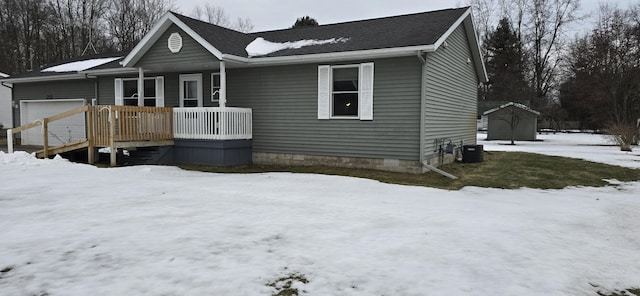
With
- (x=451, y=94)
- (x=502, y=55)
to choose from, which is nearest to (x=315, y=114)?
(x=451, y=94)

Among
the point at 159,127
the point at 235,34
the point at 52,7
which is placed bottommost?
the point at 159,127

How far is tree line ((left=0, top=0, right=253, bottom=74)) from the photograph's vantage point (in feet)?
109

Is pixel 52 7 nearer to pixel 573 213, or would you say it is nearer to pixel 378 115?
pixel 378 115

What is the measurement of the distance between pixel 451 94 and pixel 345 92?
12.4 ft

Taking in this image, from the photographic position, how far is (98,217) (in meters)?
5.70

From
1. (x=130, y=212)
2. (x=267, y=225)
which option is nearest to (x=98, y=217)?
(x=130, y=212)

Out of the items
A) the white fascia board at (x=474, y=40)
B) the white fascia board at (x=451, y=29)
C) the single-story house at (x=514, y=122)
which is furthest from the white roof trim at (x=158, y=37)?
the single-story house at (x=514, y=122)

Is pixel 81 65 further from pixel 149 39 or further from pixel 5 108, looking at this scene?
pixel 5 108

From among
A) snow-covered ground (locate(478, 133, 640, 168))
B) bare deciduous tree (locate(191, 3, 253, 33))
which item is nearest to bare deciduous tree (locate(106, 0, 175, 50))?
bare deciduous tree (locate(191, 3, 253, 33))

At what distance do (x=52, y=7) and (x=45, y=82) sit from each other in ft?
70.4

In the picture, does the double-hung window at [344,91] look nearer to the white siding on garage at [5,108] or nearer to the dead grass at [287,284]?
the dead grass at [287,284]

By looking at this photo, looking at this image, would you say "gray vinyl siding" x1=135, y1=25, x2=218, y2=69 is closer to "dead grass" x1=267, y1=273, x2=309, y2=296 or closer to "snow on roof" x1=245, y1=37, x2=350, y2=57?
"snow on roof" x1=245, y1=37, x2=350, y2=57

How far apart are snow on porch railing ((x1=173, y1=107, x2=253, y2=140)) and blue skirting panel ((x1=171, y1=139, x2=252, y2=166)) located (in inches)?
6.1

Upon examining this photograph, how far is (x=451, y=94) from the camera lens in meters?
13.0
